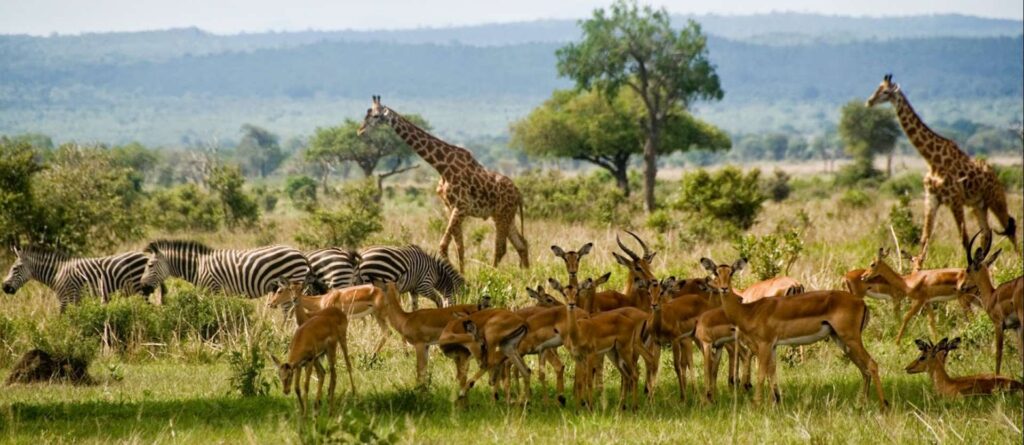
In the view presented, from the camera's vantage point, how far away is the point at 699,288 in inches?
482

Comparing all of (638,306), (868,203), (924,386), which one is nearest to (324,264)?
(638,306)

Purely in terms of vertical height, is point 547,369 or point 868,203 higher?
point 547,369

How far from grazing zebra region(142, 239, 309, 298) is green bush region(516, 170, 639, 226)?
11.5 m

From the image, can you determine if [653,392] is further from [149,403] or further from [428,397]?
[149,403]

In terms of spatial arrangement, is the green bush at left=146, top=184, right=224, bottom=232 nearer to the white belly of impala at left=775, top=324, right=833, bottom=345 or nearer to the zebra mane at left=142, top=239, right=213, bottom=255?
the zebra mane at left=142, top=239, right=213, bottom=255

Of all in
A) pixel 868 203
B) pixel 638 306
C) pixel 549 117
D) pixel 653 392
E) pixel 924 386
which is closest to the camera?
pixel 653 392

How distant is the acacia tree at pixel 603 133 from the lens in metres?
61.5

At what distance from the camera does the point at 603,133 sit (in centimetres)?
6119

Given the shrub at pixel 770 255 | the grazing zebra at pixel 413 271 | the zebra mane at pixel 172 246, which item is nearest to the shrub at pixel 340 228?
the zebra mane at pixel 172 246

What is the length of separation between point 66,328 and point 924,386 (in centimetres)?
867

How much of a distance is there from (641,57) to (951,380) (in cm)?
4187

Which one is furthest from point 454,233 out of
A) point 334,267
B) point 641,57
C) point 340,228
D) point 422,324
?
point 641,57

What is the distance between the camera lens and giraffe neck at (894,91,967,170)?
21281mm

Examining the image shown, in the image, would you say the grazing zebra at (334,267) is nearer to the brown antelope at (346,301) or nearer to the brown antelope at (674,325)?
the brown antelope at (346,301)
